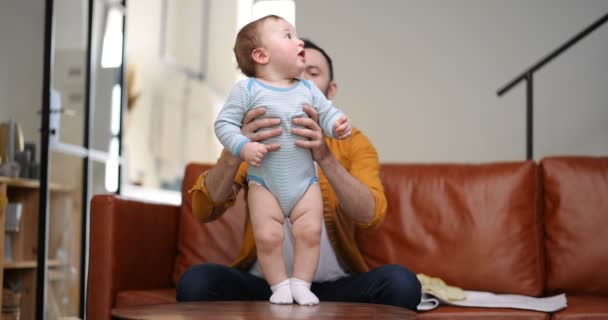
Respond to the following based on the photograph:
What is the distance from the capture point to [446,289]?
6.96ft

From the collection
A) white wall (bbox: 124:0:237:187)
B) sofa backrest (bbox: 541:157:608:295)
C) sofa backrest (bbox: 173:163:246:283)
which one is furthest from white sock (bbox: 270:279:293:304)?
white wall (bbox: 124:0:237:187)

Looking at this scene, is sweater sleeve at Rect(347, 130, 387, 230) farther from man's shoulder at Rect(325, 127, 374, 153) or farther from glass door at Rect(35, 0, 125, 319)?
glass door at Rect(35, 0, 125, 319)

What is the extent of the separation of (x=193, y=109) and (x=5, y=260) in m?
2.73

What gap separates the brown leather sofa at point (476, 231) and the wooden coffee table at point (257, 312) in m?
0.80

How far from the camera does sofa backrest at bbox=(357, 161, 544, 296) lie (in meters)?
2.27

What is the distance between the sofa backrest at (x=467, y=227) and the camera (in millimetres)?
2268

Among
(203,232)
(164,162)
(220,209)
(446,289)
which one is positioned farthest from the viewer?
(164,162)

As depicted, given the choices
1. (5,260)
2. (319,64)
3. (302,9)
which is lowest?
(5,260)

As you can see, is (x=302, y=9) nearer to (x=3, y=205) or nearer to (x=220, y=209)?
(x=3, y=205)

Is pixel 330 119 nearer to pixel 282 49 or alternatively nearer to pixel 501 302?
pixel 282 49

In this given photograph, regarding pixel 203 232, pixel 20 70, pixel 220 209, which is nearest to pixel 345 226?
pixel 220 209

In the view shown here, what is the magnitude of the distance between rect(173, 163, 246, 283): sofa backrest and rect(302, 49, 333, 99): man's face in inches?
24.5

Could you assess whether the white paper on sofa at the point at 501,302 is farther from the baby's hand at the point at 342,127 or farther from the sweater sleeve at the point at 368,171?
the baby's hand at the point at 342,127

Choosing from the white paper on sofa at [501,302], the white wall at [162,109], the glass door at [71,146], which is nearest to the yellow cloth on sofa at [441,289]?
the white paper on sofa at [501,302]
